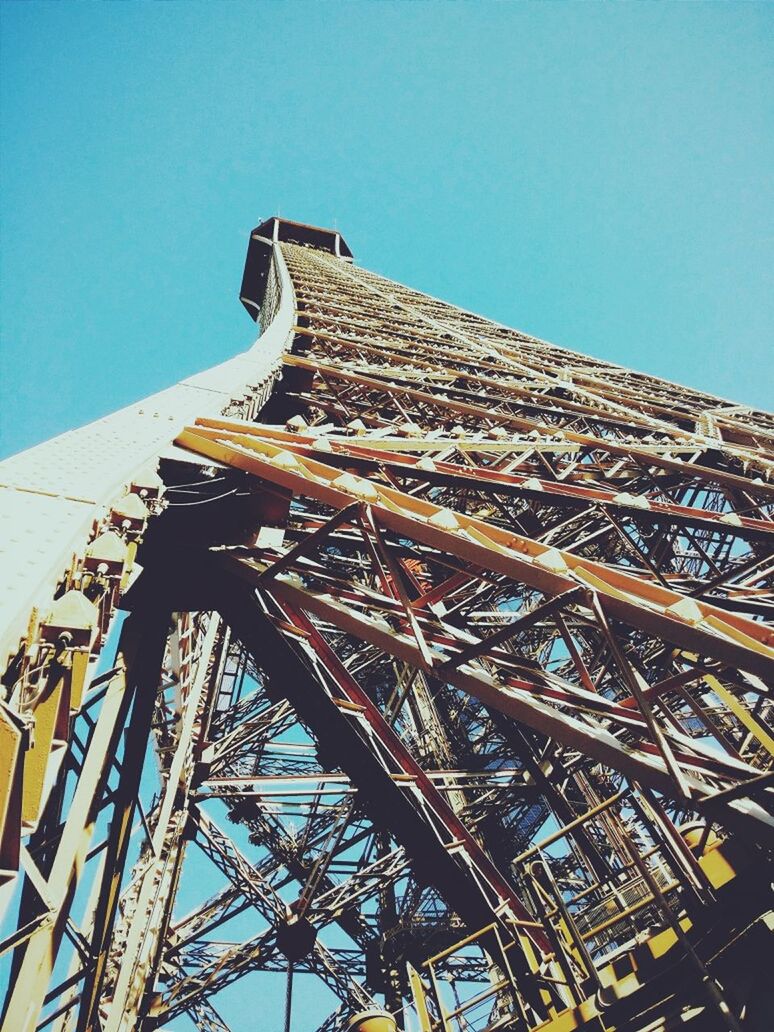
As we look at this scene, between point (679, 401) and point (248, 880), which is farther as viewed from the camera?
point (679, 401)

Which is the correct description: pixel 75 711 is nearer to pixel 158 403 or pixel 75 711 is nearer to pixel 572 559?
pixel 572 559

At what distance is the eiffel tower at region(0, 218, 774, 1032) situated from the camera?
108 inches

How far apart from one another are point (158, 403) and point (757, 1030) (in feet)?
15.4

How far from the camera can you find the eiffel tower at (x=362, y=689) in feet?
8.97

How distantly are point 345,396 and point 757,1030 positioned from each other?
8707 mm

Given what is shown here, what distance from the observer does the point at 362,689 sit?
19.7ft

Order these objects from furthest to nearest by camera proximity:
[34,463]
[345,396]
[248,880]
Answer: [345,396]
[248,880]
[34,463]

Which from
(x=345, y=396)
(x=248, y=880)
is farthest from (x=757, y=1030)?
(x=345, y=396)

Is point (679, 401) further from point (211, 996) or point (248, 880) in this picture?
point (211, 996)

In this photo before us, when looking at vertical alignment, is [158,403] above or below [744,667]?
above

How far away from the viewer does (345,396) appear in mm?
10500

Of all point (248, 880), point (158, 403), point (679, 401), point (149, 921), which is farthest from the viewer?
point (679, 401)

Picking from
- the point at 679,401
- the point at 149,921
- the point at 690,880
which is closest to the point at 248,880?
the point at 149,921

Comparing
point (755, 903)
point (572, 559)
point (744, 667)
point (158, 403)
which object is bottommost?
point (755, 903)
